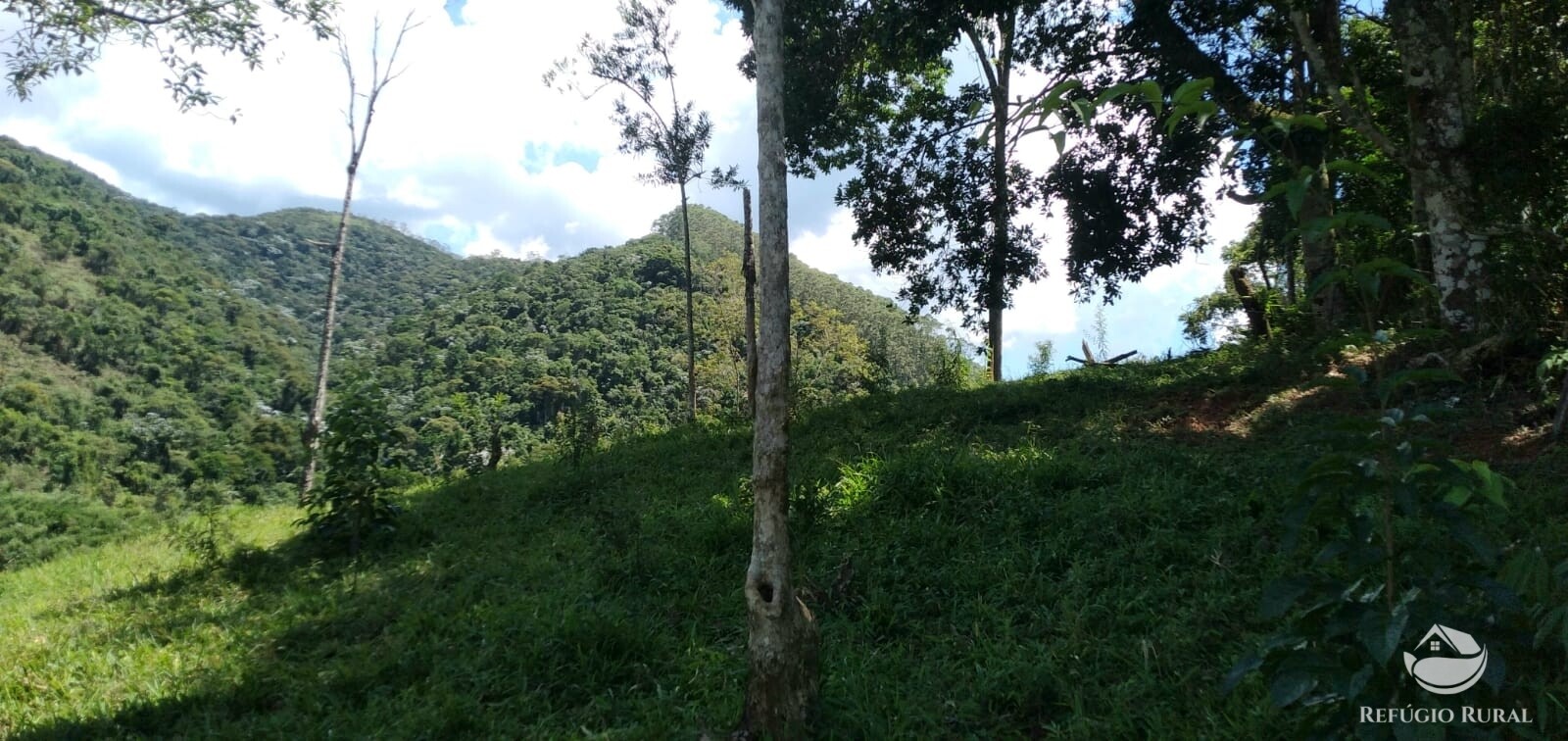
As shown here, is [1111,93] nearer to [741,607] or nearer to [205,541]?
[741,607]

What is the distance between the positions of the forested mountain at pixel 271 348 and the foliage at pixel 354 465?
3.41 metres

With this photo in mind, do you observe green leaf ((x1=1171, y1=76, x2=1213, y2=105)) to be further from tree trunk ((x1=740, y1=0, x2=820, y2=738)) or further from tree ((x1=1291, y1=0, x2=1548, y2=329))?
tree ((x1=1291, y1=0, x2=1548, y2=329))

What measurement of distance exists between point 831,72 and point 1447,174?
6907 millimetres

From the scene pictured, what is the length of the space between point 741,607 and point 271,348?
52.6 m

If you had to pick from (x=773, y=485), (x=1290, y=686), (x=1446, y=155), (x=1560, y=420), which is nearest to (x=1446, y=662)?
(x=1290, y=686)

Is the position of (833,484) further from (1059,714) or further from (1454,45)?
(1454,45)

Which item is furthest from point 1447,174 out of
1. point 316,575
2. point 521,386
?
point 521,386

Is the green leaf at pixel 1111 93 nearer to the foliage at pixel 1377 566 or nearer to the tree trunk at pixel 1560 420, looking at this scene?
the foliage at pixel 1377 566

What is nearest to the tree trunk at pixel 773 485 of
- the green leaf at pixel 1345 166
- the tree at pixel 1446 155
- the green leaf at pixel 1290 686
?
the green leaf at pixel 1290 686

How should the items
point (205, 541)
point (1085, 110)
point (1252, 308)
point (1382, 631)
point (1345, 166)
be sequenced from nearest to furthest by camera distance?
1. point (1085, 110)
2. point (1345, 166)
3. point (1382, 631)
4. point (205, 541)
5. point (1252, 308)

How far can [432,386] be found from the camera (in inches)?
1197

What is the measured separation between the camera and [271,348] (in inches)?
1848

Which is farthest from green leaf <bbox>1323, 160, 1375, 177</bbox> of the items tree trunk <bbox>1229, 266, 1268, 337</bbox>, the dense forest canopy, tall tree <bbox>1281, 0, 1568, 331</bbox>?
tree trunk <bbox>1229, 266, 1268, 337</bbox>

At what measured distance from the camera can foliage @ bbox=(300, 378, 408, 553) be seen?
7078 millimetres
